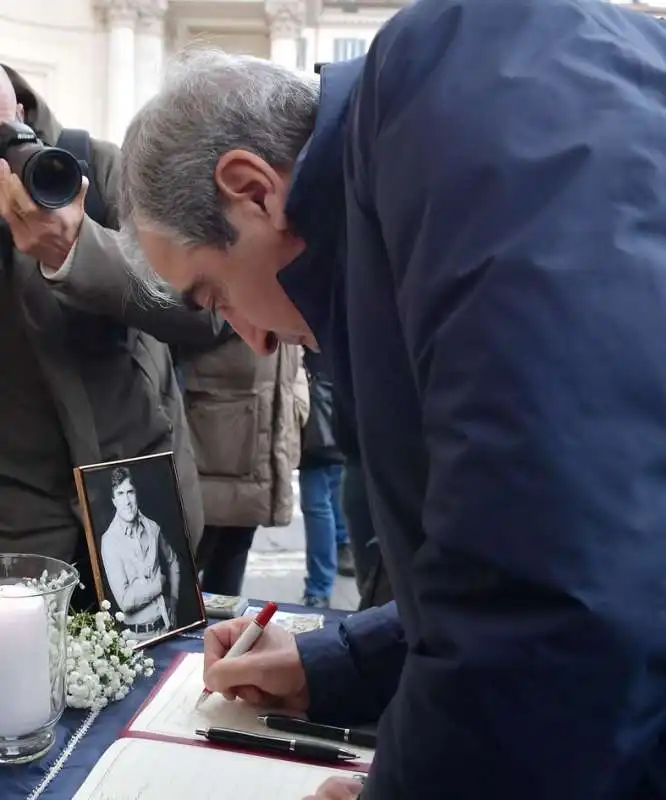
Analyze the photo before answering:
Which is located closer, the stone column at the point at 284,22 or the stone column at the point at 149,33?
the stone column at the point at 284,22

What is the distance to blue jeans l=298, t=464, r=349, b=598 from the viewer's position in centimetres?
294

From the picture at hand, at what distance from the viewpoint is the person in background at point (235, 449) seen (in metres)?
2.20

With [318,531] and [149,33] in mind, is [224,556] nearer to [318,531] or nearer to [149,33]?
[318,531]

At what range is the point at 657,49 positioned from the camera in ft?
1.85

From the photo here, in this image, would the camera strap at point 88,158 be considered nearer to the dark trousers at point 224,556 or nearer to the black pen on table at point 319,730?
the black pen on table at point 319,730

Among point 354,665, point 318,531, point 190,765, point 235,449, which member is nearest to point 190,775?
point 190,765

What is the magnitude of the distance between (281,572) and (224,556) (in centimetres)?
115

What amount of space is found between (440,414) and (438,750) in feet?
0.60

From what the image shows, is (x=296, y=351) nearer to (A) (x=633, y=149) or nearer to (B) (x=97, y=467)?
(B) (x=97, y=467)

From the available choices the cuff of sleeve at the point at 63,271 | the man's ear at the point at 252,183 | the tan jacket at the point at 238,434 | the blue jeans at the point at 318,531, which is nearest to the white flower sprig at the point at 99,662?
the cuff of sleeve at the point at 63,271

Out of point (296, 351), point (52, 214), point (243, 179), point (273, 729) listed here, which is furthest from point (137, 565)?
point (296, 351)

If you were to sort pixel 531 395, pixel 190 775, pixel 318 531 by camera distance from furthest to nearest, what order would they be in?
pixel 318 531 → pixel 190 775 → pixel 531 395

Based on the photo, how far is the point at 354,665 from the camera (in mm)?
945

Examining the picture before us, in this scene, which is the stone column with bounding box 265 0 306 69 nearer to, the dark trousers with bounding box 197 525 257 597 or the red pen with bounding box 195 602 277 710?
the dark trousers with bounding box 197 525 257 597
